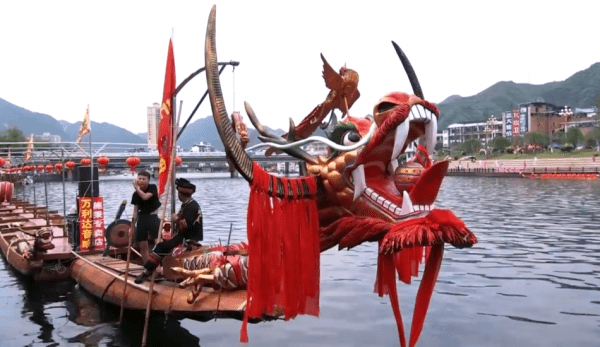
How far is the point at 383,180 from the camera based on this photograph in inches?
283

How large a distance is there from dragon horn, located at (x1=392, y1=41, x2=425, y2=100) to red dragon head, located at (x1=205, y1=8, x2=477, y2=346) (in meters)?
0.01

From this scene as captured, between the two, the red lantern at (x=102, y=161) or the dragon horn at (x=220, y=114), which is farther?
the red lantern at (x=102, y=161)

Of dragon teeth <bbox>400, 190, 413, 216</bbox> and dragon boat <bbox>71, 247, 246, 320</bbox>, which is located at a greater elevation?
dragon teeth <bbox>400, 190, 413, 216</bbox>

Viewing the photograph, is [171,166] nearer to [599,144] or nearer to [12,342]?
[12,342]

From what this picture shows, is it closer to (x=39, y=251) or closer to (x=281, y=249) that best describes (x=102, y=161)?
(x=39, y=251)

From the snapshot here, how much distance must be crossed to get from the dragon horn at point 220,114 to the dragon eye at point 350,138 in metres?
1.26

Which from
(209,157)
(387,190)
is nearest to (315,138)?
(387,190)

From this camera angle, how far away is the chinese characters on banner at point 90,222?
1365 cm

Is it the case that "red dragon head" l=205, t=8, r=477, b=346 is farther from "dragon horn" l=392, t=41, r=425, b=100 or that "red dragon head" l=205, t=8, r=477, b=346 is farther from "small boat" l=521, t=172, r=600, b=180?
"small boat" l=521, t=172, r=600, b=180

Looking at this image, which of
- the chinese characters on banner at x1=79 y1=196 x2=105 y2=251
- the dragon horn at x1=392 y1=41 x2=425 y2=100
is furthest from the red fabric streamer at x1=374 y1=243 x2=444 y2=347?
the chinese characters on banner at x1=79 y1=196 x2=105 y2=251

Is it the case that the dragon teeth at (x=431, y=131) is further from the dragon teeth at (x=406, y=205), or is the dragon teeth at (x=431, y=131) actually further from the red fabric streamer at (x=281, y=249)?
the red fabric streamer at (x=281, y=249)

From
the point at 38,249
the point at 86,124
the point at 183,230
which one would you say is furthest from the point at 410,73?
the point at 86,124

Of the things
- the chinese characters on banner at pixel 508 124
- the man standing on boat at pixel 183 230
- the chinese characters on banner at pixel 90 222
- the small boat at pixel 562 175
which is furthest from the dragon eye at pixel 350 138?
the chinese characters on banner at pixel 508 124

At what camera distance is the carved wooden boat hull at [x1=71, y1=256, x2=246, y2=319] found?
805 cm
